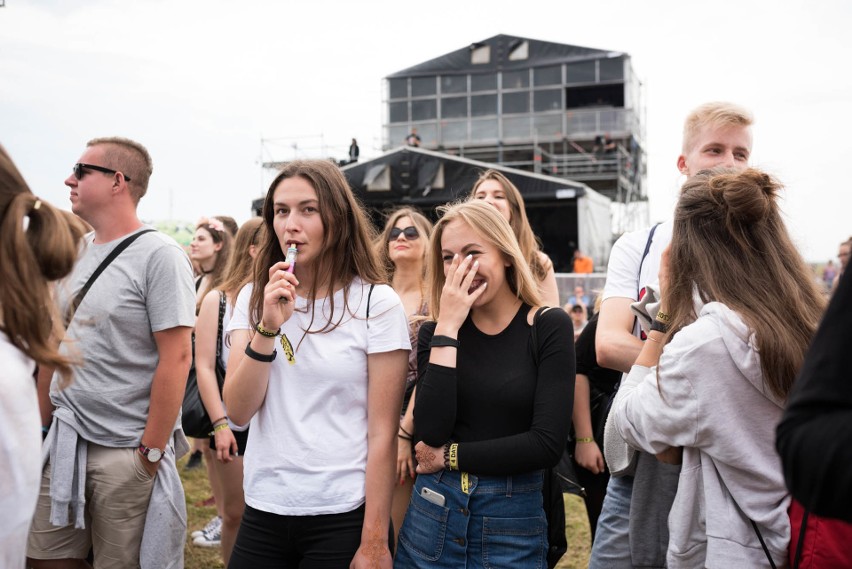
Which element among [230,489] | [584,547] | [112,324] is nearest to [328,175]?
[112,324]

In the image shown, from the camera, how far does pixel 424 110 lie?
32812mm

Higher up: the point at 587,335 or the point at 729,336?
the point at 729,336

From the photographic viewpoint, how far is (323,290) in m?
2.36

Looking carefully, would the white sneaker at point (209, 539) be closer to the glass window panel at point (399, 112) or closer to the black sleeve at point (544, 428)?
the black sleeve at point (544, 428)

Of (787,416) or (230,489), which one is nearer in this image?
(787,416)

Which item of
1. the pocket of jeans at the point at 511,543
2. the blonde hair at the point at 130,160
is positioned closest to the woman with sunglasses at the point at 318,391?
the pocket of jeans at the point at 511,543

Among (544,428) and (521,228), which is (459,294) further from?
(521,228)

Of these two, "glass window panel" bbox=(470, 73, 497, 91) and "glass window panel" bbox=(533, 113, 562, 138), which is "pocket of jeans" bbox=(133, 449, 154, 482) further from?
"glass window panel" bbox=(470, 73, 497, 91)

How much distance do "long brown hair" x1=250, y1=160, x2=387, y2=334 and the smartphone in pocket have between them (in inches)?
26.8

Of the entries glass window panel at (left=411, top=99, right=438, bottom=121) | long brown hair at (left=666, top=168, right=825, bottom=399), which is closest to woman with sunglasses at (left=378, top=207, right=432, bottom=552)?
long brown hair at (left=666, top=168, right=825, bottom=399)

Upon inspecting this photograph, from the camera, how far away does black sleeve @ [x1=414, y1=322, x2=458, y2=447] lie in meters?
2.16

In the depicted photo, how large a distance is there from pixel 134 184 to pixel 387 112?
31.6m

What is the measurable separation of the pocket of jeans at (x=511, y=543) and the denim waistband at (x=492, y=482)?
3.6 inches

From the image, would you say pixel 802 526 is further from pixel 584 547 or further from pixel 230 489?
pixel 584 547
